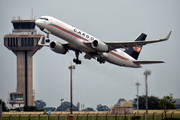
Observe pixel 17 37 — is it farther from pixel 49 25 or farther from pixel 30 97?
pixel 49 25

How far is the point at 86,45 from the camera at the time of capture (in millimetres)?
63812

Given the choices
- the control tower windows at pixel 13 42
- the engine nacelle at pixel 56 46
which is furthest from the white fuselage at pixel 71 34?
the control tower windows at pixel 13 42

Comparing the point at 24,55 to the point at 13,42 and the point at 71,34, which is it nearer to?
the point at 13,42

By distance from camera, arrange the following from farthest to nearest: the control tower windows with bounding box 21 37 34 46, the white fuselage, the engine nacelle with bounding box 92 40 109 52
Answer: the control tower windows with bounding box 21 37 34 46 < the engine nacelle with bounding box 92 40 109 52 < the white fuselage

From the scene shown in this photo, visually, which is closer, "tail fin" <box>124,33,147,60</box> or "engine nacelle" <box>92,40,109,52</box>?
"engine nacelle" <box>92,40,109,52</box>

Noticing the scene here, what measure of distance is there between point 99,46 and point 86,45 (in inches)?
83.5

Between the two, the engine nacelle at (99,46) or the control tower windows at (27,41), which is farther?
the control tower windows at (27,41)

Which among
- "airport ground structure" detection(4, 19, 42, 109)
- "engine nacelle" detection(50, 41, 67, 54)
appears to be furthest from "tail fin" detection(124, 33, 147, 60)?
"airport ground structure" detection(4, 19, 42, 109)

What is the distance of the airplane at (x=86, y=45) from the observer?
60.6m

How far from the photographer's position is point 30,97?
189 meters

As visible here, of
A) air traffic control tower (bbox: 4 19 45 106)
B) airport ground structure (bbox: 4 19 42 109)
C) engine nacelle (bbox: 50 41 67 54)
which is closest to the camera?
engine nacelle (bbox: 50 41 67 54)

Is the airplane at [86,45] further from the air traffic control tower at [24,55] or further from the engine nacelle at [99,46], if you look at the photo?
the air traffic control tower at [24,55]

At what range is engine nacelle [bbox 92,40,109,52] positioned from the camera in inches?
2502

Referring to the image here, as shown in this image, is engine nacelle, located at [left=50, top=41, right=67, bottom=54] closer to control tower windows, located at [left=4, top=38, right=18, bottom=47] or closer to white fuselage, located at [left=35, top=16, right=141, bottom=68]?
white fuselage, located at [left=35, top=16, right=141, bottom=68]
